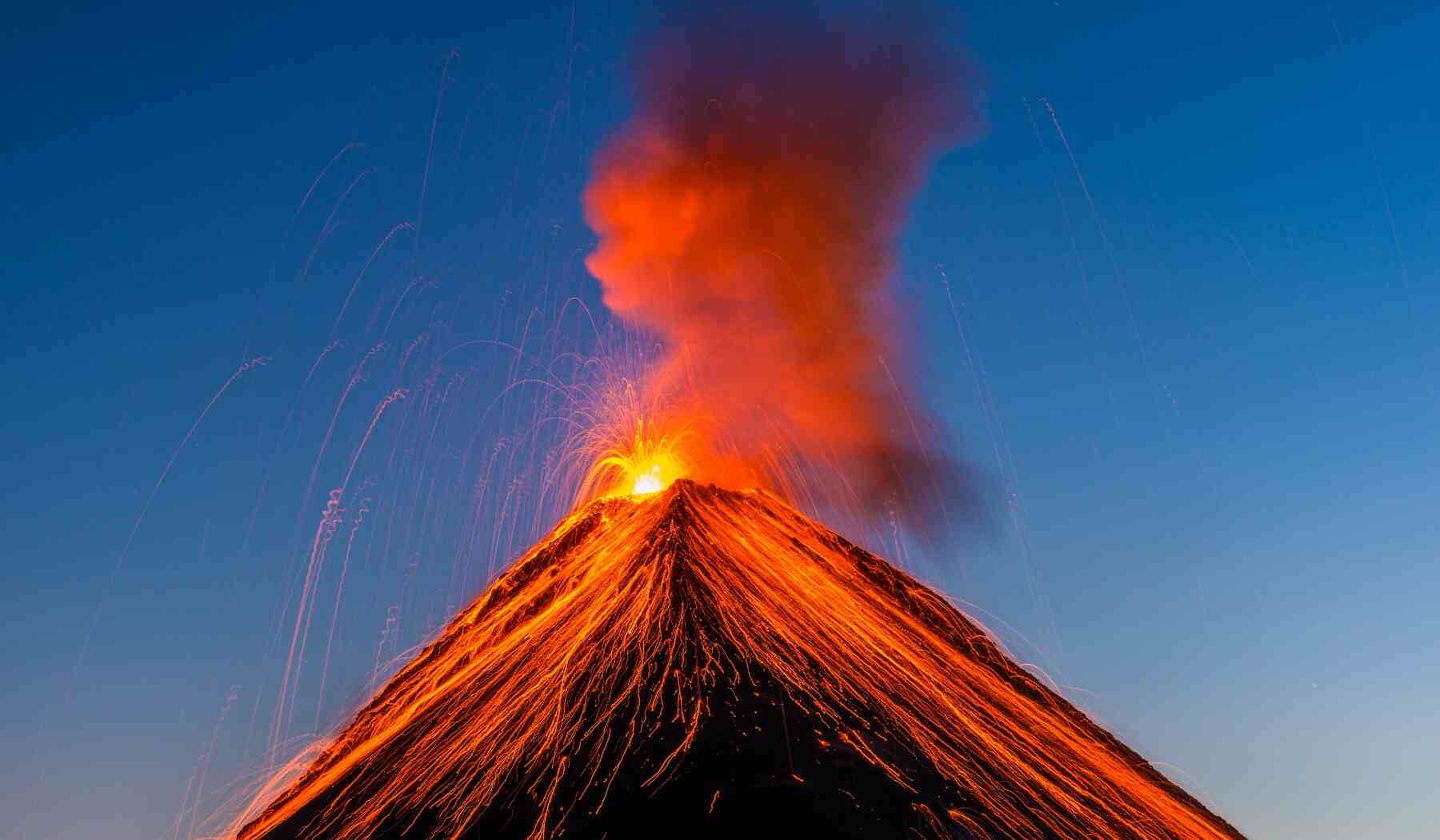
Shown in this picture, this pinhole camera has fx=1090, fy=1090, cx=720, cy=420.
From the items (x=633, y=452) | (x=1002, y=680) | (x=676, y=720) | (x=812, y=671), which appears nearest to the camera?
(x=676, y=720)

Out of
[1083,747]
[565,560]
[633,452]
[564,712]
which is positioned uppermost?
[633,452]

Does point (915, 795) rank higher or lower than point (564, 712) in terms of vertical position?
lower

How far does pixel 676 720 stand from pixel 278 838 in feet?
20.3

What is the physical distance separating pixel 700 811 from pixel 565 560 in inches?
395

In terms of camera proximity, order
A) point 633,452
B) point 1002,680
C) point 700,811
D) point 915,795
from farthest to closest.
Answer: point 633,452, point 1002,680, point 915,795, point 700,811

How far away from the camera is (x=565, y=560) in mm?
23266

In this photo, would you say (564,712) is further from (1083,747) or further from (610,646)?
(1083,747)

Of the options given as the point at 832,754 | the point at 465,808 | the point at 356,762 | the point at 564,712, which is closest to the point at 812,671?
the point at 832,754

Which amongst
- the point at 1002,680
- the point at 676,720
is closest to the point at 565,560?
the point at 676,720

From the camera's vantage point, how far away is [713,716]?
15.8 meters

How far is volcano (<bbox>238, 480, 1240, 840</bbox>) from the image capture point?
1451cm

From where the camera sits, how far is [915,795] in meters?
14.9

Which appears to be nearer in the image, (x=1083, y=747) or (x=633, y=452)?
(x=1083, y=747)

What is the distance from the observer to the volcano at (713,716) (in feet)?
47.6
